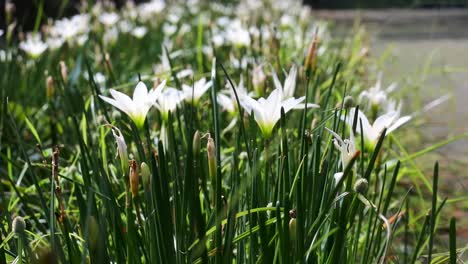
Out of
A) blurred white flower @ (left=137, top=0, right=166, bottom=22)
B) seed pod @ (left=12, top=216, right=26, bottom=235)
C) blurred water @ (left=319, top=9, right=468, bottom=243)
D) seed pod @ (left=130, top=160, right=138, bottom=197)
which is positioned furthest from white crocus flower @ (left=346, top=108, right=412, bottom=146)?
blurred white flower @ (left=137, top=0, right=166, bottom=22)

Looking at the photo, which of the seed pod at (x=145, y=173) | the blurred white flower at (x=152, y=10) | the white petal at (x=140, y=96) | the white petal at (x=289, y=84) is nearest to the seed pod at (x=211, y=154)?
the seed pod at (x=145, y=173)

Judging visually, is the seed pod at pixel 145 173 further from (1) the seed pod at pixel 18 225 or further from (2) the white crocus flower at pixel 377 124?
(2) the white crocus flower at pixel 377 124

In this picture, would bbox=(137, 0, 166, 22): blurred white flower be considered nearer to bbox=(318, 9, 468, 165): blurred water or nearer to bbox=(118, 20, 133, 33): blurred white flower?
bbox=(118, 20, 133, 33): blurred white flower

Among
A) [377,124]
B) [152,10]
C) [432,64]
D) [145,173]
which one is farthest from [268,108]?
[432,64]

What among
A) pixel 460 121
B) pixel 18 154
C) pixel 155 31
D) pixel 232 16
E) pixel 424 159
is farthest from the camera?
pixel 232 16

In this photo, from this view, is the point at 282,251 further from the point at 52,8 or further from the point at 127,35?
the point at 52,8

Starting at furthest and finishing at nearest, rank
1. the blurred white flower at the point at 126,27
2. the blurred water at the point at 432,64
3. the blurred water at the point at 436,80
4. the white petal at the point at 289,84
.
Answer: the blurred white flower at the point at 126,27 < the blurred water at the point at 432,64 < the blurred water at the point at 436,80 < the white petal at the point at 289,84

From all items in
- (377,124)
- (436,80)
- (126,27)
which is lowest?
(436,80)

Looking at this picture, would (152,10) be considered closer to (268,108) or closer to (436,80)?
(436,80)

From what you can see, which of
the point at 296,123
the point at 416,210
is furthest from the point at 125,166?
the point at 416,210

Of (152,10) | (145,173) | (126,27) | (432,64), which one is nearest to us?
(145,173)

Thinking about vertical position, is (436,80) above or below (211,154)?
below
